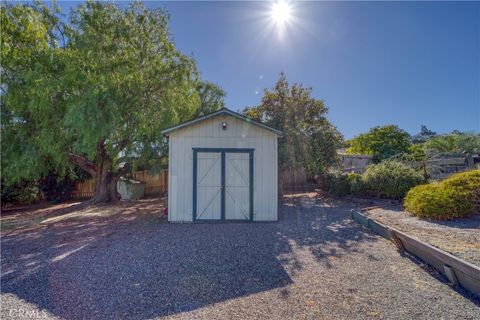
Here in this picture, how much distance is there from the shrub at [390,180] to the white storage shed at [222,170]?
5.01m

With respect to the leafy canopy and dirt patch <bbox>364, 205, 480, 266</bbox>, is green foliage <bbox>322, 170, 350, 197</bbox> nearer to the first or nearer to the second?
dirt patch <bbox>364, 205, 480, 266</bbox>

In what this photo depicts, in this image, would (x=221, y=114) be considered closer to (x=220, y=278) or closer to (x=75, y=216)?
(x=220, y=278)

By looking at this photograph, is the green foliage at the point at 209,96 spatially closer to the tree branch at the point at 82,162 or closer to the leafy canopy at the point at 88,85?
the leafy canopy at the point at 88,85

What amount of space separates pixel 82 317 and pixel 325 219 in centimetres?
648

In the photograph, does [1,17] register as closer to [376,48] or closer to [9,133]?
[9,133]

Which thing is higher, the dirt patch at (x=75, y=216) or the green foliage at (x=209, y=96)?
the green foliage at (x=209, y=96)

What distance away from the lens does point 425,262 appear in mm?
3840

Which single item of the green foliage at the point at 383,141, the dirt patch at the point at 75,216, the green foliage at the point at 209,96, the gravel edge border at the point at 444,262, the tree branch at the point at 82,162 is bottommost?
the dirt patch at the point at 75,216

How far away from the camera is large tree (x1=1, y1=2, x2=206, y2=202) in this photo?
287 inches

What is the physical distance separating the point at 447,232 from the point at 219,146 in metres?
5.68

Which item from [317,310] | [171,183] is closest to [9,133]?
[171,183]

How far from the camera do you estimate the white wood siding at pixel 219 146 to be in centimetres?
709

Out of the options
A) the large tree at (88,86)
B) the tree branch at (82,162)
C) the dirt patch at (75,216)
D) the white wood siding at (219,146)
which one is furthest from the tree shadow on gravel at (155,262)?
the tree branch at (82,162)

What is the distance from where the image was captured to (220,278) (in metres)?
3.47
